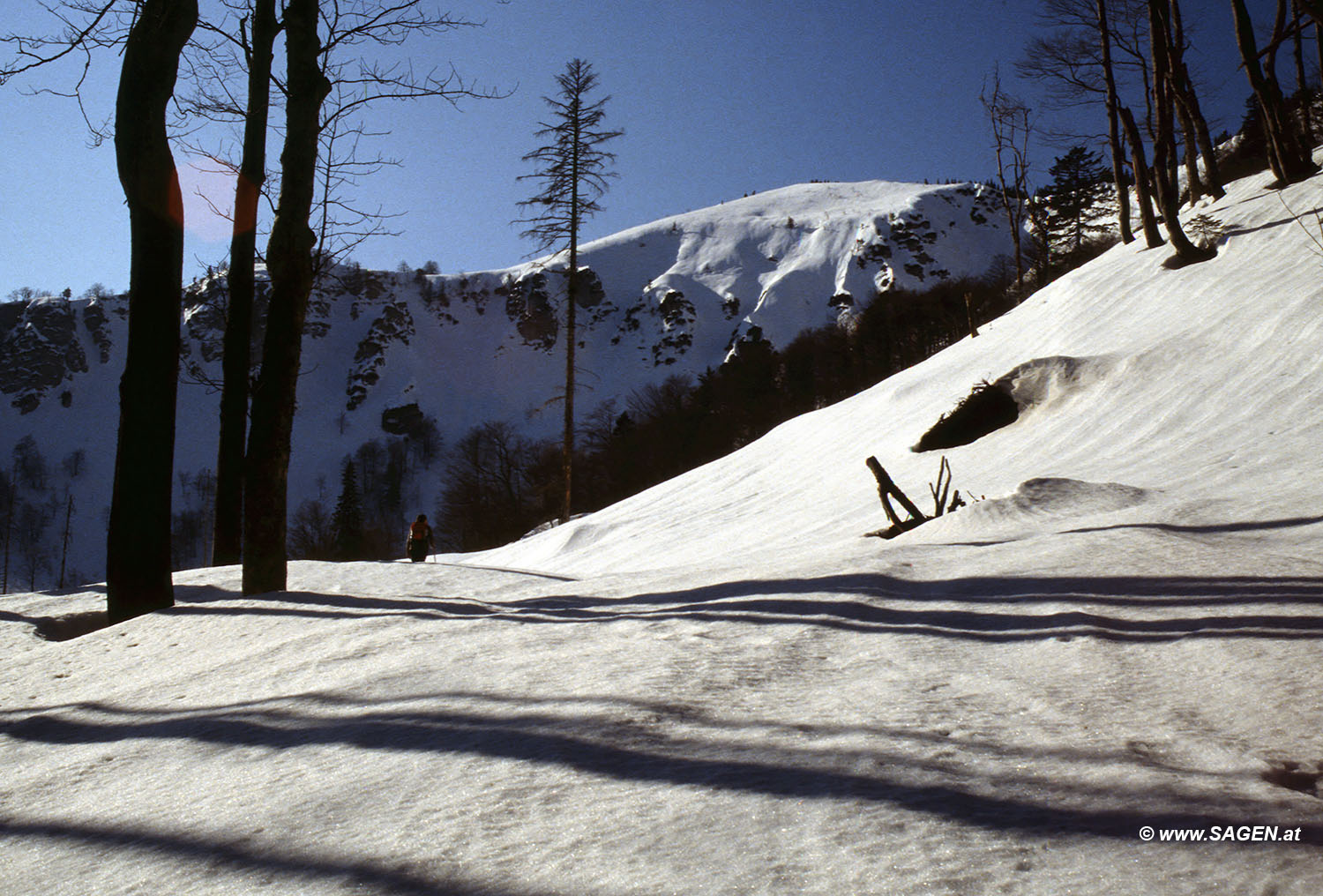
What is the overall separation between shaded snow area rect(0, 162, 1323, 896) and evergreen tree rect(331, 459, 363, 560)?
30.0m

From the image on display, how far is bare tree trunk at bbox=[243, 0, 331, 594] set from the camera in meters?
6.14

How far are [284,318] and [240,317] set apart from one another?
3997 mm

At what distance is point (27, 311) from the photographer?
14525 cm

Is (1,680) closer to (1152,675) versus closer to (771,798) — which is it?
(771,798)

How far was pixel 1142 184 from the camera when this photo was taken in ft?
56.7

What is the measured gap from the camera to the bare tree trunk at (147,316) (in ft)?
19.1

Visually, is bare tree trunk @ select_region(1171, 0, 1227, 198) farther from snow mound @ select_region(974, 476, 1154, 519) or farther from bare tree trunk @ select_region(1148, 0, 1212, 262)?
snow mound @ select_region(974, 476, 1154, 519)

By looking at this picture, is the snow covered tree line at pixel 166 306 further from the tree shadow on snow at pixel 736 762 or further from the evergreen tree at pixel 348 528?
the evergreen tree at pixel 348 528

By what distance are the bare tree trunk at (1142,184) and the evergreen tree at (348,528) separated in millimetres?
31012


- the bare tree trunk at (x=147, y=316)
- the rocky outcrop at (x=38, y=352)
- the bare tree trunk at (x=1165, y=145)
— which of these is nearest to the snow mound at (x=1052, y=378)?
the bare tree trunk at (x=1165, y=145)

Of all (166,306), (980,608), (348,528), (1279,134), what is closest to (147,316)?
(166,306)

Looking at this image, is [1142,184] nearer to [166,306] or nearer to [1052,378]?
[1052,378]

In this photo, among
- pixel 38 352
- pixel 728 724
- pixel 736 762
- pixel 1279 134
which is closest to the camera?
pixel 736 762

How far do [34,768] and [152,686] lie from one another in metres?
1.03
